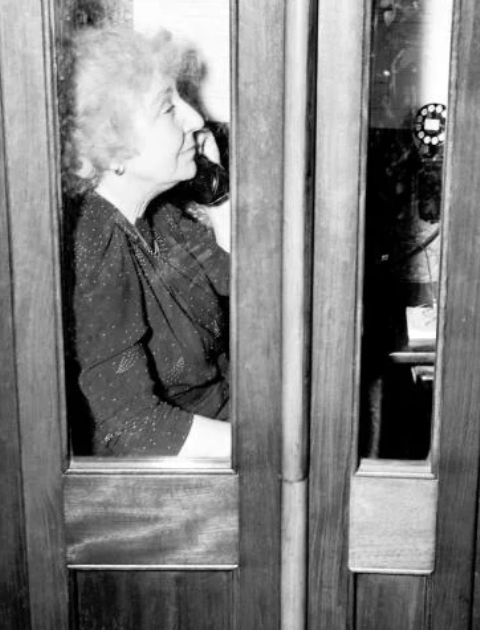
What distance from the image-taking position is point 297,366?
152cm

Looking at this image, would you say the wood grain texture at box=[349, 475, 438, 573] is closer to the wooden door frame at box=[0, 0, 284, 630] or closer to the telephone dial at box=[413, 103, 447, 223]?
the wooden door frame at box=[0, 0, 284, 630]

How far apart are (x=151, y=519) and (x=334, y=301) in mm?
487

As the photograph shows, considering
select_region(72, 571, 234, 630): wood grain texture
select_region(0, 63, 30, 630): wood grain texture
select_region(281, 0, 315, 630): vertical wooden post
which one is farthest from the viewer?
select_region(72, 571, 234, 630): wood grain texture

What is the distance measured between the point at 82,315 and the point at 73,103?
34 cm

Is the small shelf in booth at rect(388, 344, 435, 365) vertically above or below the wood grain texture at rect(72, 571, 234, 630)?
above

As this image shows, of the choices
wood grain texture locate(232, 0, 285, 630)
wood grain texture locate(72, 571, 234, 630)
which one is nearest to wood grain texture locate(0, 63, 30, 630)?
wood grain texture locate(72, 571, 234, 630)

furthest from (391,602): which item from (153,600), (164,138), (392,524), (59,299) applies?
(164,138)

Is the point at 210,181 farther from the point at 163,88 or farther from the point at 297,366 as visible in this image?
the point at 297,366

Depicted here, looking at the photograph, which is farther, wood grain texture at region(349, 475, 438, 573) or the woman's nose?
wood grain texture at region(349, 475, 438, 573)

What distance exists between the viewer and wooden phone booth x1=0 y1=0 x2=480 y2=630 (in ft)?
4.74

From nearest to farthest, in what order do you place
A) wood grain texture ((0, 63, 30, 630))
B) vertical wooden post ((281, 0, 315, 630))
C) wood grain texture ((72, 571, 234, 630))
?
vertical wooden post ((281, 0, 315, 630))
wood grain texture ((0, 63, 30, 630))
wood grain texture ((72, 571, 234, 630))

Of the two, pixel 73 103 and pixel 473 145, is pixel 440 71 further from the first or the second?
pixel 73 103

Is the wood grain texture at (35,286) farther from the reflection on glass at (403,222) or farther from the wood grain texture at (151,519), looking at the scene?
the reflection on glass at (403,222)

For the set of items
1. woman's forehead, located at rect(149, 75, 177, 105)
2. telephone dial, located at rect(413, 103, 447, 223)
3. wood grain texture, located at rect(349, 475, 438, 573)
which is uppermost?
woman's forehead, located at rect(149, 75, 177, 105)
